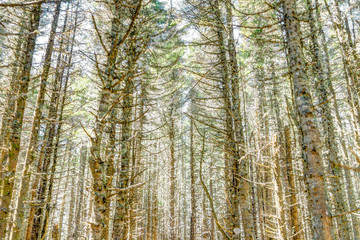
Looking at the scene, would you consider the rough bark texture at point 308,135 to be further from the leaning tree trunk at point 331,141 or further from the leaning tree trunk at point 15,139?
the leaning tree trunk at point 15,139

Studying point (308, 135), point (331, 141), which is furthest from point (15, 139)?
point (331, 141)

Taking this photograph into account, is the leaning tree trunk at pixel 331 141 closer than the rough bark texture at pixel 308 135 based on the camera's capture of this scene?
No

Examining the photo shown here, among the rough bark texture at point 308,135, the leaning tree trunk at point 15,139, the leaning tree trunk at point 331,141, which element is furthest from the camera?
the leaning tree trunk at point 331,141

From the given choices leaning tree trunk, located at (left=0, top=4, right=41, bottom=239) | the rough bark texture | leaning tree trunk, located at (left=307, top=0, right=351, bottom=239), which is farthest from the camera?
leaning tree trunk, located at (left=307, top=0, right=351, bottom=239)

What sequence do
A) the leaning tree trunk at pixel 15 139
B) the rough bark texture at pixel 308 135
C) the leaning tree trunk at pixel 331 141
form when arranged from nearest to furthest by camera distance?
the rough bark texture at pixel 308 135 → the leaning tree trunk at pixel 15 139 → the leaning tree trunk at pixel 331 141

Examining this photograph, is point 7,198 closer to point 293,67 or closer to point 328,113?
point 293,67

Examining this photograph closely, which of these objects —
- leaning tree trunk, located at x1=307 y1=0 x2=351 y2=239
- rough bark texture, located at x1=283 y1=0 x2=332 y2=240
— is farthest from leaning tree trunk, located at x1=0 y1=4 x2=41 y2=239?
leaning tree trunk, located at x1=307 y1=0 x2=351 y2=239

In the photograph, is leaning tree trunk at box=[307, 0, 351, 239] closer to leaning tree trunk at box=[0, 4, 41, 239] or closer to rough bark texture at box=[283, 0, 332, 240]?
rough bark texture at box=[283, 0, 332, 240]

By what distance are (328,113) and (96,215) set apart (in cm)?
851

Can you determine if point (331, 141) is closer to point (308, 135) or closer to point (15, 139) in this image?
point (308, 135)

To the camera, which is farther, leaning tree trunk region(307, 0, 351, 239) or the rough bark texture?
leaning tree trunk region(307, 0, 351, 239)

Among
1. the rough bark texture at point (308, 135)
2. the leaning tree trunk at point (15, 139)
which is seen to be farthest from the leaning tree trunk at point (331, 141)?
the leaning tree trunk at point (15, 139)

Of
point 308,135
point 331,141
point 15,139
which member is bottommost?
point 308,135

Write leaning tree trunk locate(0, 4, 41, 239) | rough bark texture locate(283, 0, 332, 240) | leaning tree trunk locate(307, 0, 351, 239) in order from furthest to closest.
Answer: leaning tree trunk locate(307, 0, 351, 239) → leaning tree trunk locate(0, 4, 41, 239) → rough bark texture locate(283, 0, 332, 240)
